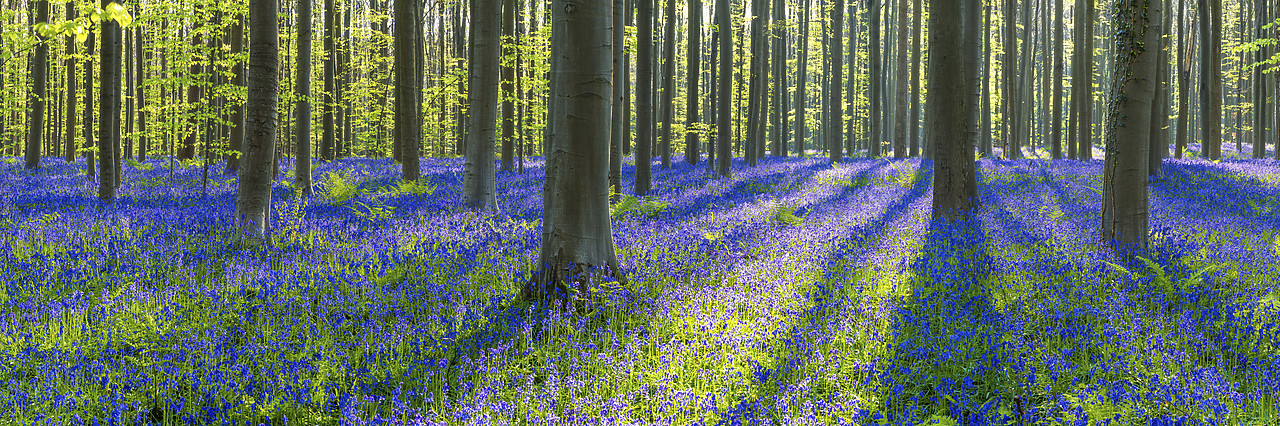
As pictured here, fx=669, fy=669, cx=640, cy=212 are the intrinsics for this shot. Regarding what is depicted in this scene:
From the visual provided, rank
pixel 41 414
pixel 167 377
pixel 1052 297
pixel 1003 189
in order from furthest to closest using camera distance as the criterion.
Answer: pixel 1003 189
pixel 1052 297
pixel 167 377
pixel 41 414

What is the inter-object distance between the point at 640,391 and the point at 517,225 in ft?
16.6

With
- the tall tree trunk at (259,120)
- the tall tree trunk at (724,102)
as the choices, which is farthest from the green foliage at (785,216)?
the tall tree trunk at (724,102)

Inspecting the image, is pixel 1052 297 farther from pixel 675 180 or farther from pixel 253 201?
pixel 675 180

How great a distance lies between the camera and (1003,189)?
1252cm

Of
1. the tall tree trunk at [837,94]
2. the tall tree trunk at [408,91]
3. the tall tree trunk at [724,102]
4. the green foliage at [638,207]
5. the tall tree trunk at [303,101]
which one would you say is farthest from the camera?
the tall tree trunk at [837,94]

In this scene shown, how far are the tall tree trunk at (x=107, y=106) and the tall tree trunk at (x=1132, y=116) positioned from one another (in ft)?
42.2

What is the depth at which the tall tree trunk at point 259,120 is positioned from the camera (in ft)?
22.0

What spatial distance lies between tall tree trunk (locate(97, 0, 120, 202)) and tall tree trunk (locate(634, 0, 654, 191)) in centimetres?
810

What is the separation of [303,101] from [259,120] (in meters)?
6.28

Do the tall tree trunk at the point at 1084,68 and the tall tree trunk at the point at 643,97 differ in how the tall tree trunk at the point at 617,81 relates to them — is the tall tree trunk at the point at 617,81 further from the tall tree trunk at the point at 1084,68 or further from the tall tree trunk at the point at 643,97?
the tall tree trunk at the point at 1084,68

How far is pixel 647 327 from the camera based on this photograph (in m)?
4.30

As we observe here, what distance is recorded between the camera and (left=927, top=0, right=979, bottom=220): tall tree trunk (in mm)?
9102

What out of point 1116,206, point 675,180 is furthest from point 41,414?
point 675,180

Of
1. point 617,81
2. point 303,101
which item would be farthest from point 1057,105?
point 303,101
